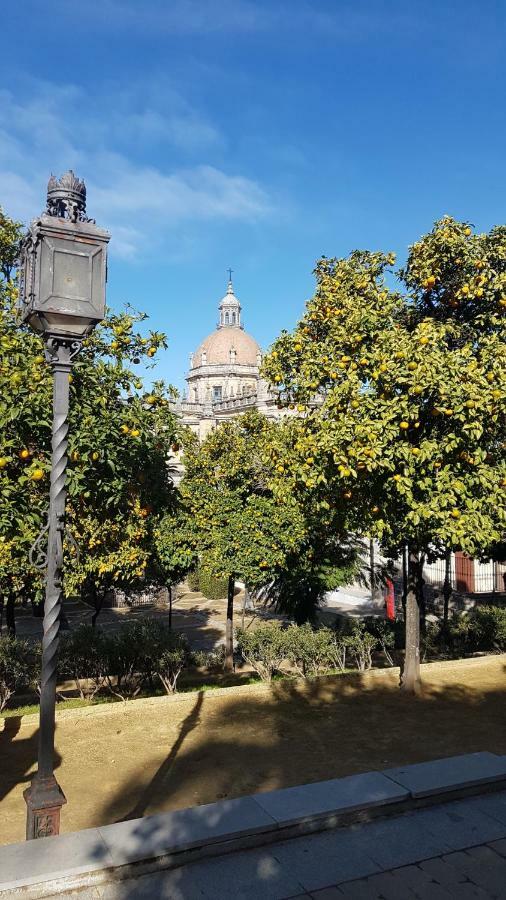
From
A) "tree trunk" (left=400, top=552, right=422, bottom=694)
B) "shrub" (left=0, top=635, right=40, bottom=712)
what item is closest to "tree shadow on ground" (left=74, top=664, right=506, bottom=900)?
"tree trunk" (left=400, top=552, right=422, bottom=694)

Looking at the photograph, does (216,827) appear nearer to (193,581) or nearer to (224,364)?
(193,581)

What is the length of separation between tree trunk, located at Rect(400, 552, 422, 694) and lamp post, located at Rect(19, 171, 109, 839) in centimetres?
695

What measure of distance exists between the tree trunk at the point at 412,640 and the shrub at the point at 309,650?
5.91ft

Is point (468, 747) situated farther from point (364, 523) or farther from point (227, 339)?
point (227, 339)

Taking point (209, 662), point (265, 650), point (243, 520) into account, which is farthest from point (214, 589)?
point (265, 650)

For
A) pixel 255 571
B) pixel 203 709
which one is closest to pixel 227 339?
pixel 255 571

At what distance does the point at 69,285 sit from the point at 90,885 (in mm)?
4449

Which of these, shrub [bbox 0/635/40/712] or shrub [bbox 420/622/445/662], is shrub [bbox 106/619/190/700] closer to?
shrub [bbox 0/635/40/712]

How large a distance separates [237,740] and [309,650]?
392 centimetres

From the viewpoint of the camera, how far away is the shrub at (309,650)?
12070mm

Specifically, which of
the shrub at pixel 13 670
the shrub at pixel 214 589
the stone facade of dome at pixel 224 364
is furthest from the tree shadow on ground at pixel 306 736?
the stone facade of dome at pixel 224 364

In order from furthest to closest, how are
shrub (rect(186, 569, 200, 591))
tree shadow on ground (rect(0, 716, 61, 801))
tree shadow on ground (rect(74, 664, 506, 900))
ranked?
shrub (rect(186, 569, 200, 591)) → tree shadow on ground (rect(0, 716, 61, 801)) → tree shadow on ground (rect(74, 664, 506, 900))

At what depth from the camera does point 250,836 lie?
4.96 metres

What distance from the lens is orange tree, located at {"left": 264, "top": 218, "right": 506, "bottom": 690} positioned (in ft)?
28.3
